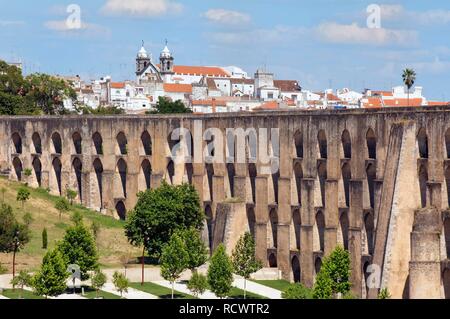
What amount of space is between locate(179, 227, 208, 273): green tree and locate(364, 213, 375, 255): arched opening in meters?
10.3

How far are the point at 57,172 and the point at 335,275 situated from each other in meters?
44.4

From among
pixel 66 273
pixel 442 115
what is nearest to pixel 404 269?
pixel 442 115

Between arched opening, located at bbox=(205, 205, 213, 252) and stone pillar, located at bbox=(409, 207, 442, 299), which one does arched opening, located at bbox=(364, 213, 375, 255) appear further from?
arched opening, located at bbox=(205, 205, 213, 252)

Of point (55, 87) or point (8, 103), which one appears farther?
point (55, 87)

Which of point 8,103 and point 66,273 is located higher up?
point 8,103

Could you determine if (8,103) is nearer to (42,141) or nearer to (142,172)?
(42,141)

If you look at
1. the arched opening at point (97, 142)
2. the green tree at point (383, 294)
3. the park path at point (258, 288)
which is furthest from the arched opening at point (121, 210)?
the green tree at point (383, 294)

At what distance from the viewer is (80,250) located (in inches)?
3004

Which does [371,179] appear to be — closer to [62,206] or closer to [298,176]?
[298,176]

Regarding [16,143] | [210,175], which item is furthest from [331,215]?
[16,143]
